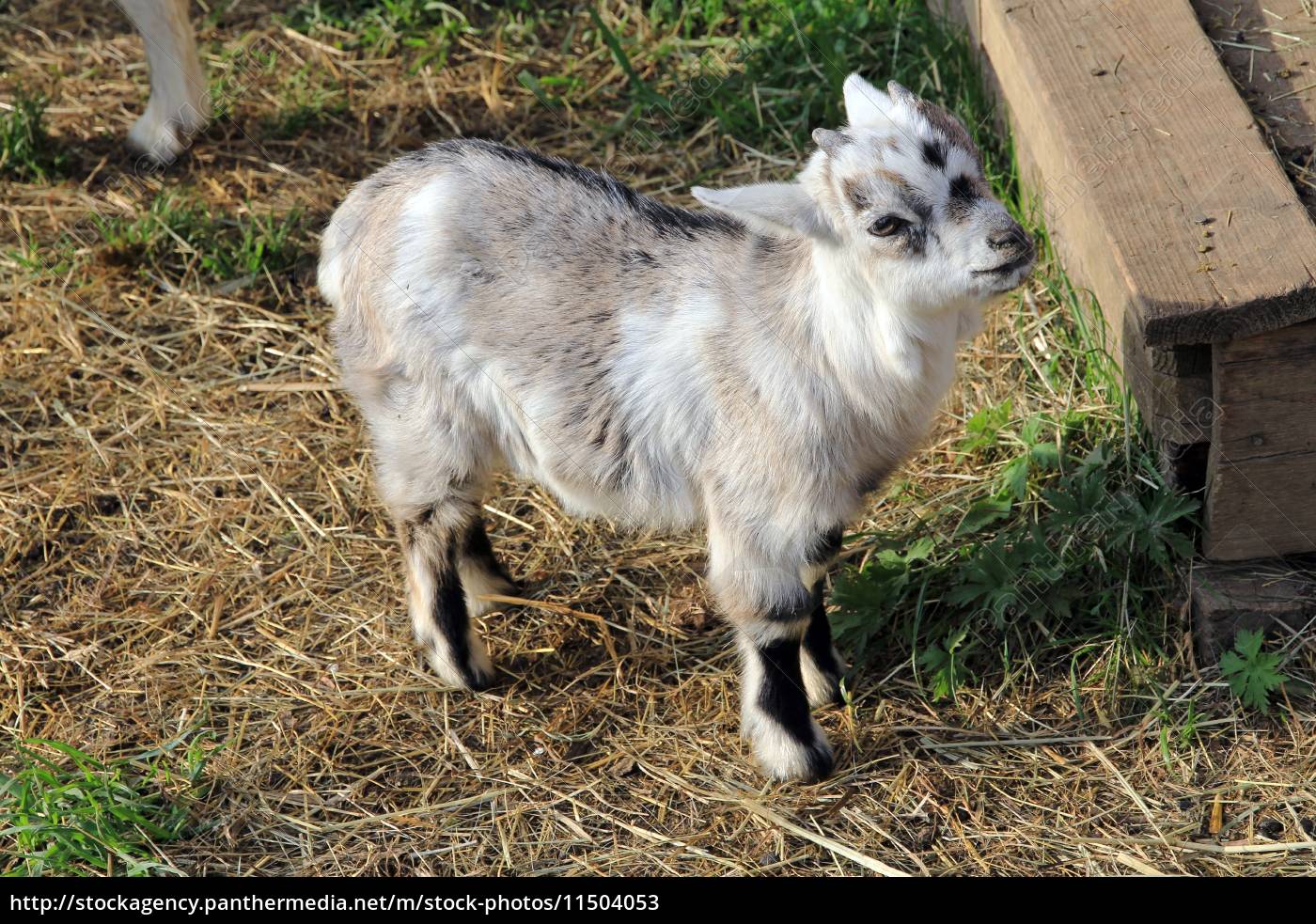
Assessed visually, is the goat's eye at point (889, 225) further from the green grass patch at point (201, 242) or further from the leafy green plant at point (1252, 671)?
the green grass patch at point (201, 242)

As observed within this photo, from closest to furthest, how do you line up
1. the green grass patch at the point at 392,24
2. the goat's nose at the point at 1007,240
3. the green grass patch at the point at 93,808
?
1. the goat's nose at the point at 1007,240
2. the green grass patch at the point at 93,808
3. the green grass patch at the point at 392,24

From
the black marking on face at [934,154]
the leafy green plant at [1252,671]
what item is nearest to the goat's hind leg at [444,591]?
the black marking on face at [934,154]

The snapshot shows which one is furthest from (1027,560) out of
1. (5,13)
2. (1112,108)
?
(5,13)

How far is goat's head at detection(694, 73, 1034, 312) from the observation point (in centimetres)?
243

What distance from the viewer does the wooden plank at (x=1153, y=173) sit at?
267 centimetres

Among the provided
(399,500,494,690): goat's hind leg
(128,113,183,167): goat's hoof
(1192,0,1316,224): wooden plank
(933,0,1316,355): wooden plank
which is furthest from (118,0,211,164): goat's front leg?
(1192,0,1316,224): wooden plank

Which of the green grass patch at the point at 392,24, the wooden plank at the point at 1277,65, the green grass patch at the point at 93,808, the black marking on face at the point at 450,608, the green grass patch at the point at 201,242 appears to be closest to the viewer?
the green grass patch at the point at 93,808

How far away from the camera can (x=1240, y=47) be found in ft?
10.9

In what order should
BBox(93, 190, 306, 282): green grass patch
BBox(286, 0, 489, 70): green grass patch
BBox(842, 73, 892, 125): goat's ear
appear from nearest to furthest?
BBox(842, 73, 892, 125): goat's ear, BBox(93, 190, 306, 282): green grass patch, BBox(286, 0, 489, 70): green grass patch

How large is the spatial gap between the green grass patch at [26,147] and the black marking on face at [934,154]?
3.34m

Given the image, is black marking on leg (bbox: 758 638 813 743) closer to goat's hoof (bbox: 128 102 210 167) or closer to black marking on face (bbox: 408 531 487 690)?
black marking on face (bbox: 408 531 487 690)

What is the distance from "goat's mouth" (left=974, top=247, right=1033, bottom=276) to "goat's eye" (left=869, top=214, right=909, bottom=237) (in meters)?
0.16

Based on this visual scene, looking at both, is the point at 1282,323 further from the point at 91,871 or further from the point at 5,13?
the point at 5,13
